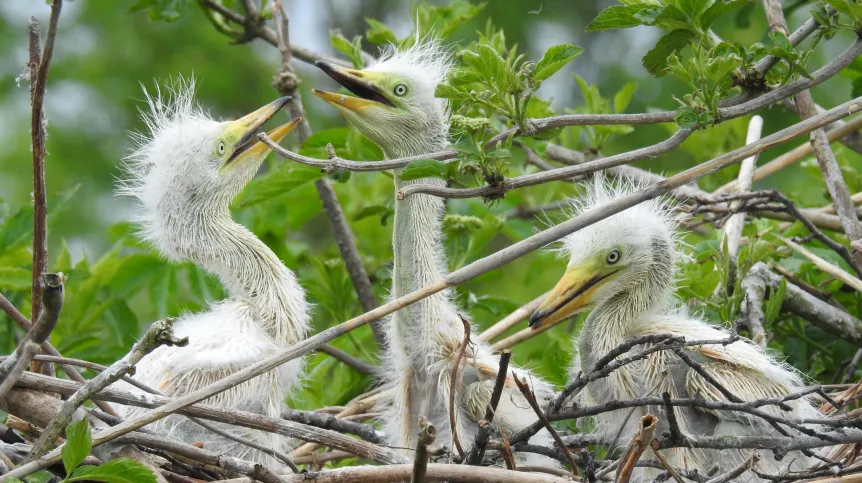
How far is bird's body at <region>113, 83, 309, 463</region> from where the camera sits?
284 cm

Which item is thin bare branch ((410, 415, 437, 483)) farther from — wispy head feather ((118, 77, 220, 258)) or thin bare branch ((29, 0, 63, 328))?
wispy head feather ((118, 77, 220, 258))

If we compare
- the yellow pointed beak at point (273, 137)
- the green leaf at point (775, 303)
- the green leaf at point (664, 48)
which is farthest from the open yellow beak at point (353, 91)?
the green leaf at point (775, 303)

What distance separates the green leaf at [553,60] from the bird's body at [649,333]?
74cm

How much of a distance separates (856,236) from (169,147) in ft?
6.47

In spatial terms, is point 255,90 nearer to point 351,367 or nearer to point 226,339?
point 351,367

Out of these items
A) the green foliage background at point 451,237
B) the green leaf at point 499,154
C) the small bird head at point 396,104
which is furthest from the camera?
the green foliage background at point 451,237

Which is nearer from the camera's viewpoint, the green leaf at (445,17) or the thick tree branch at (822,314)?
the thick tree branch at (822,314)

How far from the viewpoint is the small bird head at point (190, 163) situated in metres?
3.06

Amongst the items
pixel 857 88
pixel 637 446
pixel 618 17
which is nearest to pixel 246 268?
pixel 618 17

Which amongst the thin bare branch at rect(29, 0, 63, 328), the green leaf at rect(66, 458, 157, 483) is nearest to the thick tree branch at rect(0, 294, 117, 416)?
the thin bare branch at rect(29, 0, 63, 328)

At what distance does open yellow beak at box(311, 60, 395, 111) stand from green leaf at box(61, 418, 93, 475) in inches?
49.4

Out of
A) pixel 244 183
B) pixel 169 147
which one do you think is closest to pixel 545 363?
pixel 244 183

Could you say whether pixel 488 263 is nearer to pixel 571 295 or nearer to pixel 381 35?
pixel 571 295

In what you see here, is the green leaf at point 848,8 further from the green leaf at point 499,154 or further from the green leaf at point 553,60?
the green leaf at point 499,154
